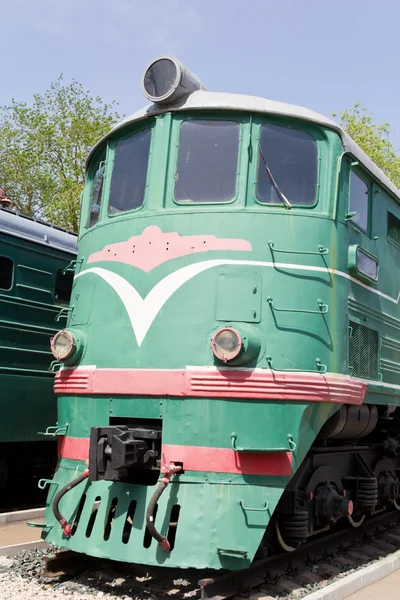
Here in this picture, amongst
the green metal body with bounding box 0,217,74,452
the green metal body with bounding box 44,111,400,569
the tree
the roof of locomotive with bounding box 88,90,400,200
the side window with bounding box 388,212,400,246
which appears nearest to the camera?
the green metal body with bounding box 44,111,400,569

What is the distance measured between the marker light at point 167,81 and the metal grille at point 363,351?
2.69 metres

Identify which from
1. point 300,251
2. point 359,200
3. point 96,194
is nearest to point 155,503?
point 300,251

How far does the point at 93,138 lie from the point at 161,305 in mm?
20558

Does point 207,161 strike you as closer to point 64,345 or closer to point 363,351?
point 64,345

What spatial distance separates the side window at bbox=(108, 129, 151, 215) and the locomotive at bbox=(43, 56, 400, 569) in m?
0.02

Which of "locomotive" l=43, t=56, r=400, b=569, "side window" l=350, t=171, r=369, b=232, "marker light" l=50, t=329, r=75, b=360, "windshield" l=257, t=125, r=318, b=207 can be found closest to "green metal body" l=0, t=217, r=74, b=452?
"locomotive" l=43, t=56, r=400, b=569

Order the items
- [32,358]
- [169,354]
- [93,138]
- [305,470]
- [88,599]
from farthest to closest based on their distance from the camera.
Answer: [93,138], [32,358], [305,470], [169,354], [88,599]

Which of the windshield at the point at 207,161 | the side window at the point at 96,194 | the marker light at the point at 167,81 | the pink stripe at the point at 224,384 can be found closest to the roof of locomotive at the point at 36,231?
the side window at the point at 96,194

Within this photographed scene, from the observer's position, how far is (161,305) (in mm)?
5570

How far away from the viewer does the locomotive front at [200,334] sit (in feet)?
16.9

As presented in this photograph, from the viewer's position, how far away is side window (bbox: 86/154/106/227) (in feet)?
22.2

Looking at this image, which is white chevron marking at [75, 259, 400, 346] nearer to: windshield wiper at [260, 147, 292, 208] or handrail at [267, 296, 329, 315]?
handrail at [267, 296, 329, 315]

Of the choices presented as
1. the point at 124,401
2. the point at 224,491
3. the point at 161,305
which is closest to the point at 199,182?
the point at 161,305

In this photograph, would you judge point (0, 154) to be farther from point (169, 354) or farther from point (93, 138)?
point (169, 354)
